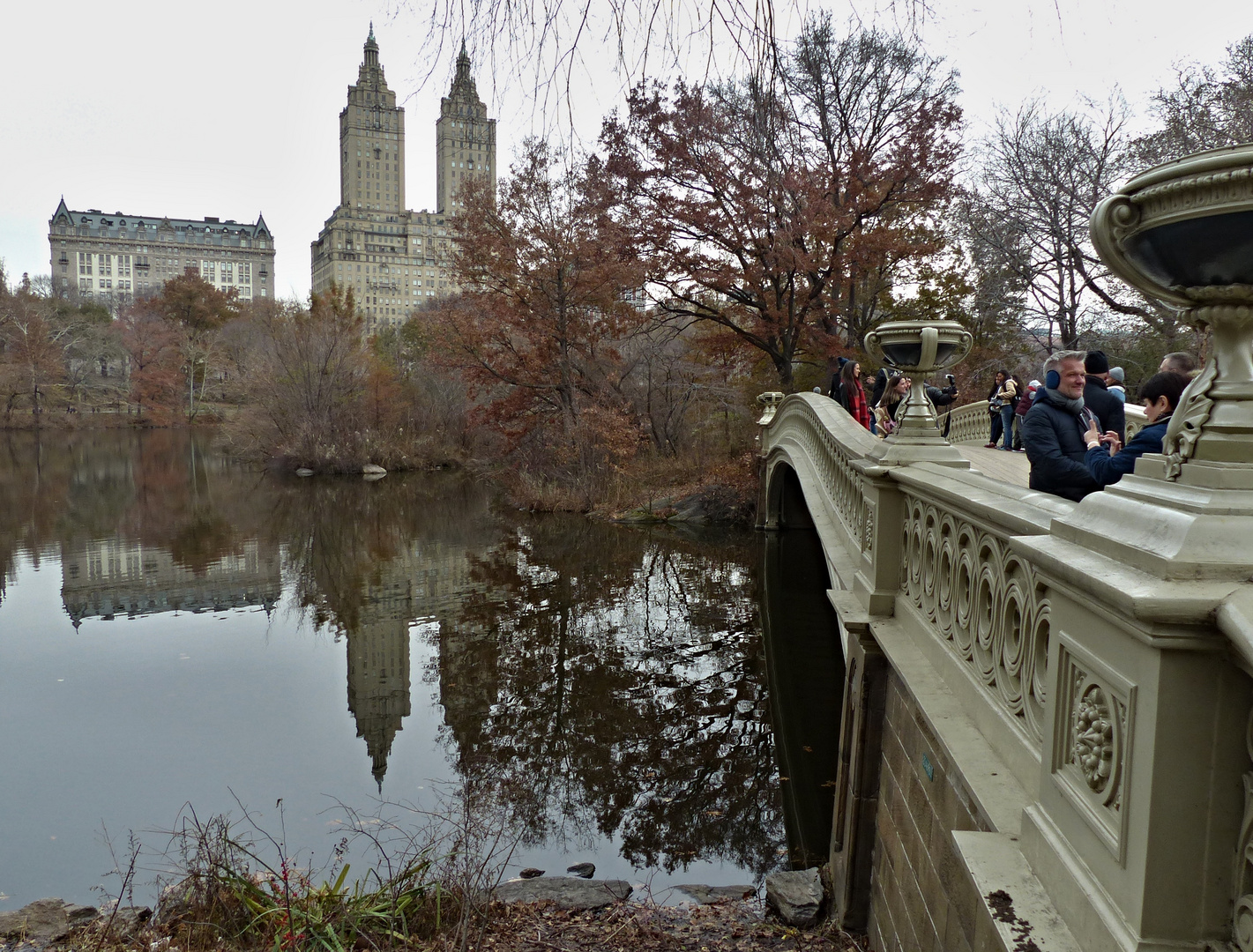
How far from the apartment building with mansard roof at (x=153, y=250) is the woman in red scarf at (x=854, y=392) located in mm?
126814

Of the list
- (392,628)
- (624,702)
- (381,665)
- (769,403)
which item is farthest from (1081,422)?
(769,403)

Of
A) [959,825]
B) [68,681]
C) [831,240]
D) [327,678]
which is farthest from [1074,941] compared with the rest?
[831,240]

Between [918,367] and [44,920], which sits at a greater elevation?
[918,367]

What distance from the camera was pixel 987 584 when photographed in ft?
10.6

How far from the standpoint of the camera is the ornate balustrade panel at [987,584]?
2648mm

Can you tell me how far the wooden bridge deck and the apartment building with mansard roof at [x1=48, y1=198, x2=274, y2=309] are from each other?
126 meters

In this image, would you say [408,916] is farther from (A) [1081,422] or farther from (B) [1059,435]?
(A) [1081,422]

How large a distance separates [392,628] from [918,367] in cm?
1082

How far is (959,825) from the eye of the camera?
310cm

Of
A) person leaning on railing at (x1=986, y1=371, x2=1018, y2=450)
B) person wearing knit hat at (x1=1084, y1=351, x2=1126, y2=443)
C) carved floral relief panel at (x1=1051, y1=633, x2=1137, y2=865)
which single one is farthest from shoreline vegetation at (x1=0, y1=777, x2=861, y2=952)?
person leaning on railing at (x1=986, y1=371, x2=1018, y2=450)

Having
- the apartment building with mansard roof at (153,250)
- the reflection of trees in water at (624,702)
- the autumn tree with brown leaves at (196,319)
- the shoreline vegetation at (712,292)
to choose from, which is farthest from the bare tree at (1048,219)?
the apartment building with mansard roof at (153,250)

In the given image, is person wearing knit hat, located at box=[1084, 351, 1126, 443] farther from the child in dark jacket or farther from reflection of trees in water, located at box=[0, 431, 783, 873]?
reflection of trees in water, located at box=[0, 431, 783, 873]

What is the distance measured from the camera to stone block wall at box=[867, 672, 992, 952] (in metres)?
2.98

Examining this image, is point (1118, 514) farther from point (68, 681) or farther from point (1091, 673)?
point (68, 681)
